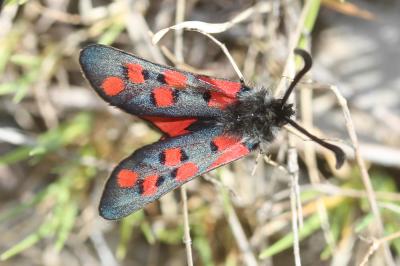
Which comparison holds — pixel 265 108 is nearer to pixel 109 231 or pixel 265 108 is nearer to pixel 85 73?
pixel 85 73

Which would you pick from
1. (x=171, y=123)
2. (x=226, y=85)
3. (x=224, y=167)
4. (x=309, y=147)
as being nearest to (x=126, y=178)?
(x=171, y=123)

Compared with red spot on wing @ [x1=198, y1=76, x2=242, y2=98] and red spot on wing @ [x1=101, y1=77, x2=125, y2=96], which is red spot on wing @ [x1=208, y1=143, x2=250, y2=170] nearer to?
red spot on wing @ [x1=198, y1=76, x2=242, y2=98]

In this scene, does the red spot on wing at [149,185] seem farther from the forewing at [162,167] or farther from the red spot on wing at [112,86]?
the red spot on wing at [112,86]

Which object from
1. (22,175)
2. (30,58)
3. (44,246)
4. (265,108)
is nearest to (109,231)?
(44,246)

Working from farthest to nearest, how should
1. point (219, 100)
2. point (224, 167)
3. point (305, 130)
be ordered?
1. point (224, 167)
2. point (219, 100)
3. point (305, 130)

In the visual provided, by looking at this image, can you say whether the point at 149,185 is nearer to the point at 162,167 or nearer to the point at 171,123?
the point at 162,167

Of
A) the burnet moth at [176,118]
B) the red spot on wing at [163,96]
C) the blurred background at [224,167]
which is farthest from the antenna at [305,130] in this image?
the blurred background at [224,167]
